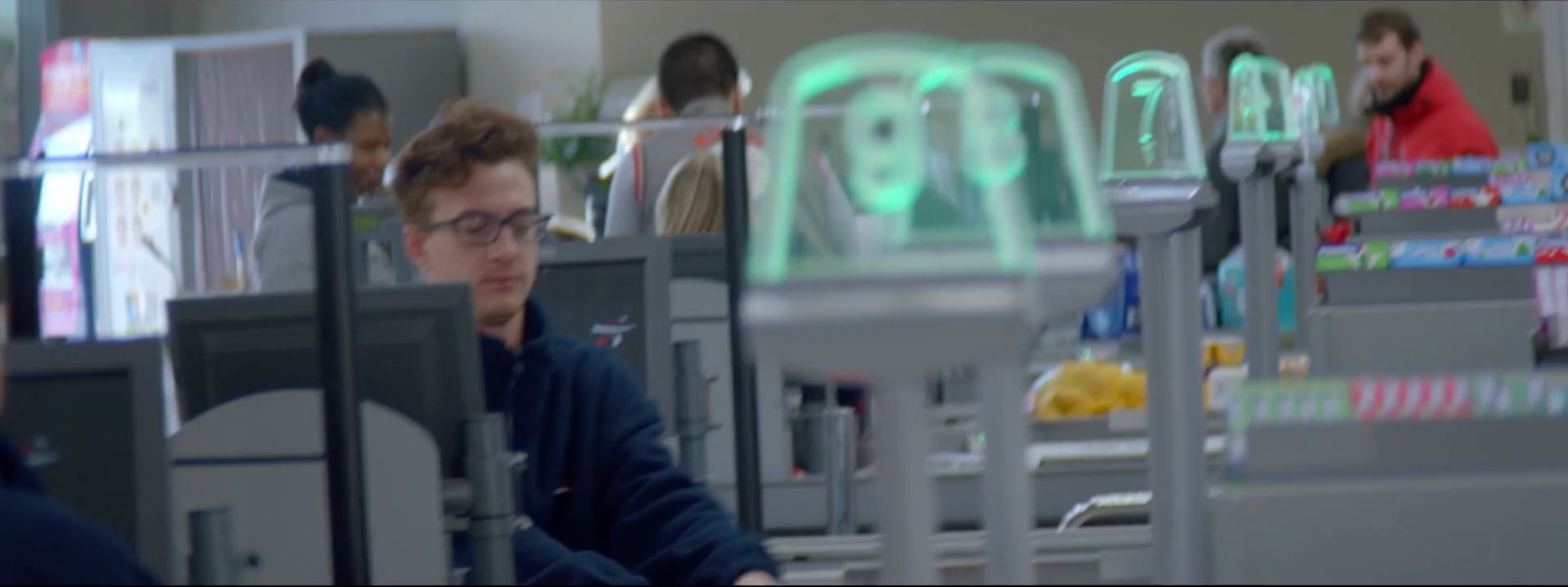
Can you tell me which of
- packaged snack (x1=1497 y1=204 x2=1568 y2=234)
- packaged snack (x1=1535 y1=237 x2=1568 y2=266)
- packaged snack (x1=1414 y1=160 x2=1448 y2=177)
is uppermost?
packaged snack (x1=1414 y1=160 x2=1448 y2=177)

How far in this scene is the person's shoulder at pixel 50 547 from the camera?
1.40 meters

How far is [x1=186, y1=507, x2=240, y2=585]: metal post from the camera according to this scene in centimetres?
160

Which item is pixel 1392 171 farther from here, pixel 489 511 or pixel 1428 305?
pixel 489 511

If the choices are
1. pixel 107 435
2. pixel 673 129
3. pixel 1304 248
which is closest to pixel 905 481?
pixel 107 435

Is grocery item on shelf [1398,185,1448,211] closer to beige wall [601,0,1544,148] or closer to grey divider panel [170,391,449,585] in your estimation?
grey divider panel [170,391,449,585]

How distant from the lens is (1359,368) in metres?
3.15

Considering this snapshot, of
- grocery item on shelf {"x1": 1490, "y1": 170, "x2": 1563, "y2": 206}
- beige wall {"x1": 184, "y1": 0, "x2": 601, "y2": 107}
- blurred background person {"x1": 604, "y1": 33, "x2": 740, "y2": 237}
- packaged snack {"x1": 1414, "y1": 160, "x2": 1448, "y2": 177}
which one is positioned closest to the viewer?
blurred background person {"x1": 604, "y1": 33, "x2": 740, "y2": 237}

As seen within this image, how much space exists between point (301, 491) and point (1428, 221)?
3002 mm

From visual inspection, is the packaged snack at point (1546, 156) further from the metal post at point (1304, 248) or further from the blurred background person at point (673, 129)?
the blurred background person at point (673, 129)

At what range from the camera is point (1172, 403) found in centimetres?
182

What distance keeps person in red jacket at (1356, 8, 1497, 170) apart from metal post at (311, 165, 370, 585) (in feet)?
12.7

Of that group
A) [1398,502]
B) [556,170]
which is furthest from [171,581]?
[556,170]

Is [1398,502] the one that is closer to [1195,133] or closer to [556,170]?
[1195,133]

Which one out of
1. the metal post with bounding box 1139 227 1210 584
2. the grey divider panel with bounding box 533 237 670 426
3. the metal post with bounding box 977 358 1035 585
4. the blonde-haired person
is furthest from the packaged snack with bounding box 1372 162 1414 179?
the metal post with bounding box 977 358 1035 585
